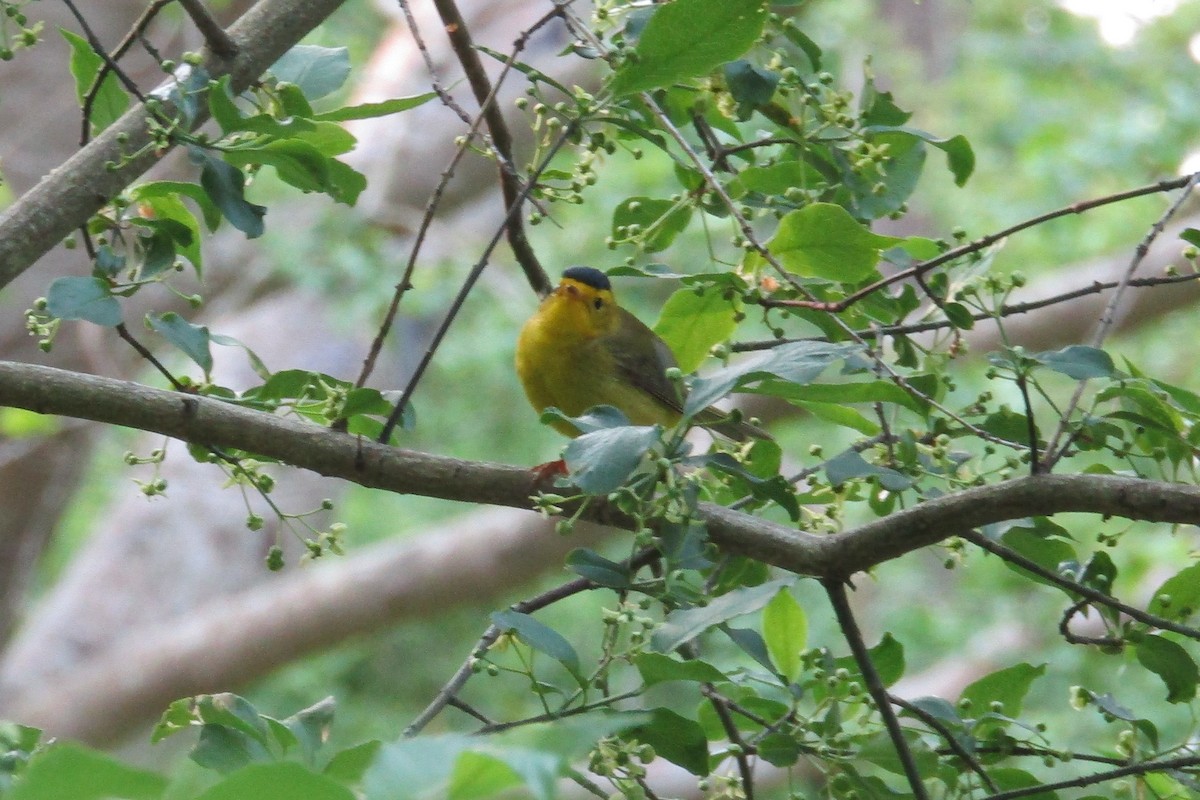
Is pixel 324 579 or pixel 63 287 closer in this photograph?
pixel 63 287

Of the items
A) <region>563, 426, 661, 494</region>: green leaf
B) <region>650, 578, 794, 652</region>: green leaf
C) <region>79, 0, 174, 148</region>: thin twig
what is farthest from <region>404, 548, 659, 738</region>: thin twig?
<region>79, 0, 174, 148</region>: thin twig

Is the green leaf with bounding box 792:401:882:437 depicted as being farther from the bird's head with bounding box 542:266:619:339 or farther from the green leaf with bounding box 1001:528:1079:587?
the bird's head with bounding box 542:266:619:339

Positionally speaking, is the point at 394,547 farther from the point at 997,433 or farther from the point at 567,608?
the point at 997,433

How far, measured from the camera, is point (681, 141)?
1.77 metres

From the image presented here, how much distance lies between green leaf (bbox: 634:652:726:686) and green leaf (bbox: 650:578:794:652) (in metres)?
0.04

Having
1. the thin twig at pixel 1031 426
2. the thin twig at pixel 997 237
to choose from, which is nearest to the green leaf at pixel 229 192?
the thin twig at pixel 997 237

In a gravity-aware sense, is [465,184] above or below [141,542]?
above

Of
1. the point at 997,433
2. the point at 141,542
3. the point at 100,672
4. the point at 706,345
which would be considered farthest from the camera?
the point at 141,542

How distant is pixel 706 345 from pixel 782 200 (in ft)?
0.80

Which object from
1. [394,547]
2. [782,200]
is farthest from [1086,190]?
[782,200]

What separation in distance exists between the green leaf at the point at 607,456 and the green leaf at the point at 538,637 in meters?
0.25

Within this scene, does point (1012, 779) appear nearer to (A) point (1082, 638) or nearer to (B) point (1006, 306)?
(A) point (1082, 638)

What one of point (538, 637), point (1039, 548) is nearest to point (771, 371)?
point (538, 637)

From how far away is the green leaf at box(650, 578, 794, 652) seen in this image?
1.45 m
